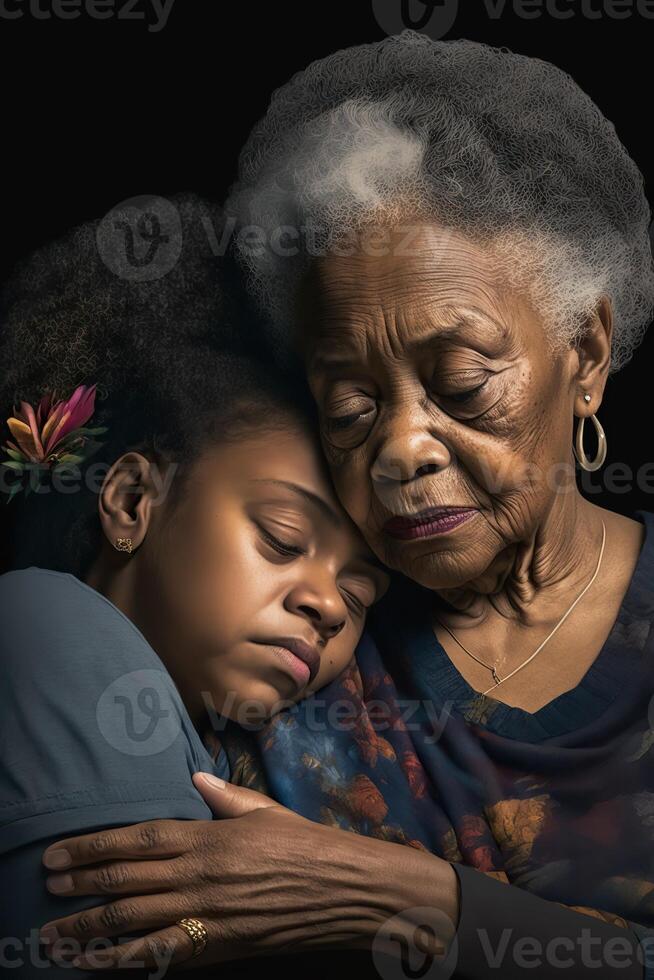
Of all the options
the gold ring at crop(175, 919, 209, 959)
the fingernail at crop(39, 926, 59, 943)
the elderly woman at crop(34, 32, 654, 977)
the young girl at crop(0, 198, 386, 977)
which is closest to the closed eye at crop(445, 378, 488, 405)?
the elderly woman at crop(34, 32, 654, 977)

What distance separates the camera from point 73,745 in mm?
2514

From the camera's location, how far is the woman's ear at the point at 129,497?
2.90 m

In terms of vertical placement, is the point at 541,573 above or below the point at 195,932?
above

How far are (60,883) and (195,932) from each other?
26 centimetres

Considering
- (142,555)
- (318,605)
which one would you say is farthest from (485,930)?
(142,555)

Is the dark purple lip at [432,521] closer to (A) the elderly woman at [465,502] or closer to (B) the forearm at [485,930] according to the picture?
(A) the elderly woman at [465,502]

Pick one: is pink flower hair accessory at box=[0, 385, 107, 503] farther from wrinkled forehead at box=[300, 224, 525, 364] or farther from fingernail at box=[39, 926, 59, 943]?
fingernail at box=[39, 926, 59, 943]

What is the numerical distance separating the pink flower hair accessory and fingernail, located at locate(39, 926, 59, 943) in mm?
1012

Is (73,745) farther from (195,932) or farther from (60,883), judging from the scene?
(195,932)

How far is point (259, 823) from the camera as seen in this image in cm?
Result: 254

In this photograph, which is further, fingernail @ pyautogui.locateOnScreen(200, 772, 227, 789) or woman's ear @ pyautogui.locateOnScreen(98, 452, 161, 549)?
woman's ear @ pyautogui.locateOnScreen(98, 452, 161, 549)

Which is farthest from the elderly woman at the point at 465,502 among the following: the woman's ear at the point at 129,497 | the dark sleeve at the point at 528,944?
the woman's ear at the point at 129,497

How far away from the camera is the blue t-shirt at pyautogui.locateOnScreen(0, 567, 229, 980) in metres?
2.48

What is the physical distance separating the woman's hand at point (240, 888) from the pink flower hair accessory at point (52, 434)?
92 cm
